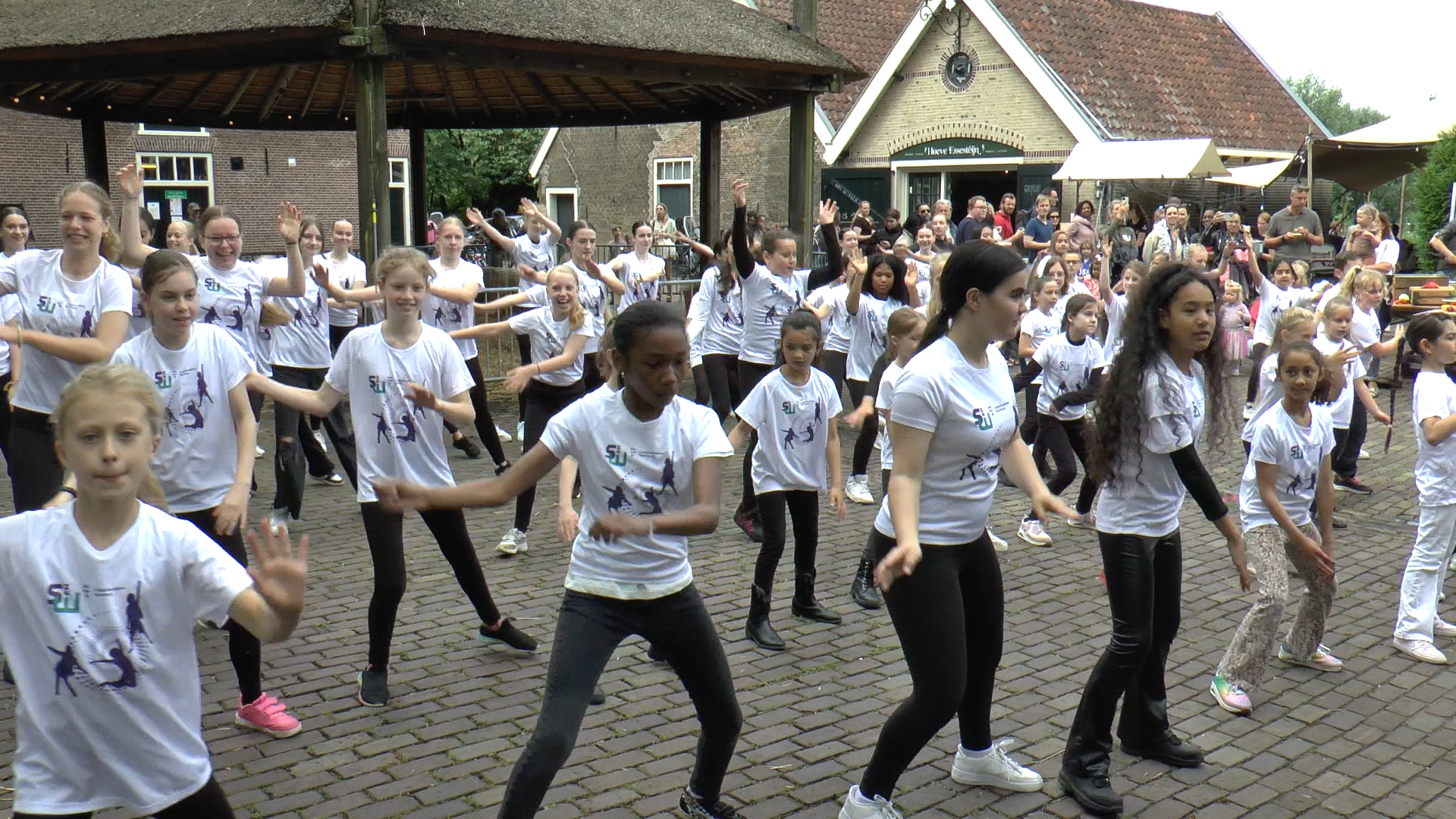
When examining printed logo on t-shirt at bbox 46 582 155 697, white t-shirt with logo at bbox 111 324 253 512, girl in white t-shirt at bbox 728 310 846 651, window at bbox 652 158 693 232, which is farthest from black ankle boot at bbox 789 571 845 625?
window at bbox 652 158 693 232

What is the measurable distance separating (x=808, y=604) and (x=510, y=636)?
157 centimetres

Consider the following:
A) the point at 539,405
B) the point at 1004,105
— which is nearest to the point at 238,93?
the point at 539,405

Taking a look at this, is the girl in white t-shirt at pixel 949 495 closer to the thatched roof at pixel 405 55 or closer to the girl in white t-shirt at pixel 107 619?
the girl in white t-shirt at pixel 107 619

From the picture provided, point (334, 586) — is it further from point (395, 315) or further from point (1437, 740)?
point (1437, 740)

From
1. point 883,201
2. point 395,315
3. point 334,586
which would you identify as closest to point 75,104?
point 334,586

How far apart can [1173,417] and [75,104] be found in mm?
13100

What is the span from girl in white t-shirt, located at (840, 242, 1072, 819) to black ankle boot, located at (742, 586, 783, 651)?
194 cm

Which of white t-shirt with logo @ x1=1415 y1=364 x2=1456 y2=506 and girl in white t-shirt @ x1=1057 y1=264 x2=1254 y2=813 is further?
white t-shirt with logo @ x1=1415 y1=364 x2=1456 y2=506

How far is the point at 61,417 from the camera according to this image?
9.79 ft

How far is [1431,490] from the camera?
20.0 feet

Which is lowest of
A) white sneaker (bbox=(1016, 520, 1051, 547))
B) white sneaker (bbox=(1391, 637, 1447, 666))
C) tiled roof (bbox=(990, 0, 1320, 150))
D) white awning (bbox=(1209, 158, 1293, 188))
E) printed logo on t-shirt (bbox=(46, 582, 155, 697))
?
white sneaker (bbox=(1016, 520, 1051, 547))

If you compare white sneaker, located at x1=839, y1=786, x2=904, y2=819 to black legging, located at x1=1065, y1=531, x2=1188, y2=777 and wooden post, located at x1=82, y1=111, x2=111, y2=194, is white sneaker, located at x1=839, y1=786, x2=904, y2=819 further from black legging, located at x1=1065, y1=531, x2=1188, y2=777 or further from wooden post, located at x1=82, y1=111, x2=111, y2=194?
wooden post, located at x1=82, y1=111, x2=111, y2=194

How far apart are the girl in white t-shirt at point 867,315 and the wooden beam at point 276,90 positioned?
666 cm

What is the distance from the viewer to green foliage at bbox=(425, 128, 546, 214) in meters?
45.0
